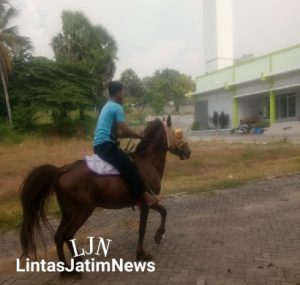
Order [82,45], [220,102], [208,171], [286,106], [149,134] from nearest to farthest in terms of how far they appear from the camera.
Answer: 1. [149,134]
2. [208,171]
3. [286,106]
4. [82,45]
5. [220,102]

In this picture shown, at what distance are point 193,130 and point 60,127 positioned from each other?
621 inches

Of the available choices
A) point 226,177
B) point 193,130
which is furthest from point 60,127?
point 226,177

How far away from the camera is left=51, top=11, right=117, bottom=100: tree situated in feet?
125

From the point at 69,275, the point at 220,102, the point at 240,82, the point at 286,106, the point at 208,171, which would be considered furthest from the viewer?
the point at 220,102

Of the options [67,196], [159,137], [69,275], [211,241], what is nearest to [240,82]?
[211,241]

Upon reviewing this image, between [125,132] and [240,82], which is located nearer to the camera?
[125,132]

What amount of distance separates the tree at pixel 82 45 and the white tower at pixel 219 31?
12292mm

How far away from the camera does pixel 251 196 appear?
8.50 meters

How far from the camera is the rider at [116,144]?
15.9 ft

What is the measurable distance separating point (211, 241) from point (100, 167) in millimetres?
2093

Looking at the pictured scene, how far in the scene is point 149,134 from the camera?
17.4 feet

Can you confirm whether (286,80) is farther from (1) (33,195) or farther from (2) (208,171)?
(1) (33,195)

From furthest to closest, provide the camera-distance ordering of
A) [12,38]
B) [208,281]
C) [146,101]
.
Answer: [146,101] → [12,38] → [208,281]

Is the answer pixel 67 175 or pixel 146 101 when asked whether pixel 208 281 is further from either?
pixel 146 101
